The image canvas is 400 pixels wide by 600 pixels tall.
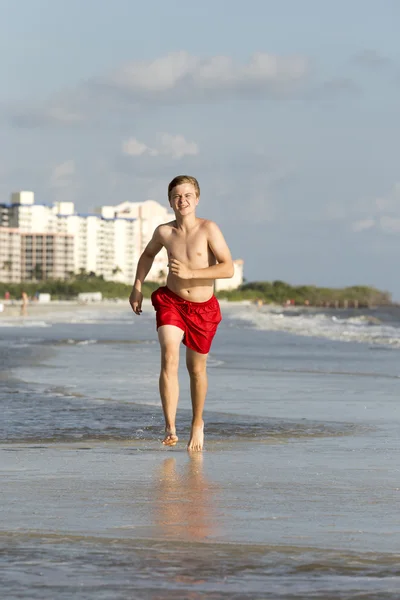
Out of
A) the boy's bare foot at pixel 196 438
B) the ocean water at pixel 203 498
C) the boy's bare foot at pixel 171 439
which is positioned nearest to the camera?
the ocean water at pixel 203 498

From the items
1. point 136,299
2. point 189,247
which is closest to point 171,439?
point 136,299

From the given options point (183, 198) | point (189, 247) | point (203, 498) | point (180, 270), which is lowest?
point (203, 498)

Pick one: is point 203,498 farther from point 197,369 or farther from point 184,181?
point 184,181

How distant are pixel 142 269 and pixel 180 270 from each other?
1.47 ft

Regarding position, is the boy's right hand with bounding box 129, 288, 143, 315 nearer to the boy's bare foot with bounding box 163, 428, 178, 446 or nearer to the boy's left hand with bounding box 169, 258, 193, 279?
the boy's left hand with bounding box 169, 258, 193, 279

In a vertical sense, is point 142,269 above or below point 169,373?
above

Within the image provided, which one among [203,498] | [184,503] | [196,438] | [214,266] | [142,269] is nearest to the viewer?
[184,503]

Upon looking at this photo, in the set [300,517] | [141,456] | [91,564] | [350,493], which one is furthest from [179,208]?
[91,564]

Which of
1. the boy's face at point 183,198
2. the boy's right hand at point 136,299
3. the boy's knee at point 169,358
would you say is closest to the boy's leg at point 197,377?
the boy's knee at point 169,358

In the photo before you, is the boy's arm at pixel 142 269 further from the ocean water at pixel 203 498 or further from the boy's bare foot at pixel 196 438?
the ocean water at pixel 203 498

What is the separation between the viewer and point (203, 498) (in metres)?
5.06

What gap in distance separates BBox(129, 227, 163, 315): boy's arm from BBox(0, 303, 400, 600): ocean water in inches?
34.1

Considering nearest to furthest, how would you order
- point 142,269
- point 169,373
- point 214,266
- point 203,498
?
point 203,498
point 214,266
point 169,373
point 142,269

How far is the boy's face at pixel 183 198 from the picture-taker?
23.3 feet
